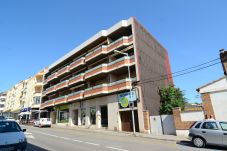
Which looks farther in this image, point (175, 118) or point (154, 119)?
point (154, 119)

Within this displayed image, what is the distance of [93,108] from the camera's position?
1149 inches

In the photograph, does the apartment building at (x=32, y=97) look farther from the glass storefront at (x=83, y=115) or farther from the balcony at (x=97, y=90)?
the balcony at (x=97, y=90)

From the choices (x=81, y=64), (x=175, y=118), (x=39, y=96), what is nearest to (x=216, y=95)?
(x=175, y=118)

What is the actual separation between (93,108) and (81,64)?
840 centimetres

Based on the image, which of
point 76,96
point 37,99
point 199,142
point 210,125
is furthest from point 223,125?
point 37,99

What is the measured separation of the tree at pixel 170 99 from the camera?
25797 mm

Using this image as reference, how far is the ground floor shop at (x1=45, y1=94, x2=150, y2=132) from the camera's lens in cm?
2305

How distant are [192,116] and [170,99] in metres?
9.15

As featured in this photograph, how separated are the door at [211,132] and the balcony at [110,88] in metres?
11.9

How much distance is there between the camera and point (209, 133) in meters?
11.4

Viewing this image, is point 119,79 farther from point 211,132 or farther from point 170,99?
point 211,132

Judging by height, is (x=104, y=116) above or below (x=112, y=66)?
below

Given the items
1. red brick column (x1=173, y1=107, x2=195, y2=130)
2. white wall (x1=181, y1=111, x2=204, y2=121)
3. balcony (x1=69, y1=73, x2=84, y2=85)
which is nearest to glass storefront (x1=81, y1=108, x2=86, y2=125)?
balcony (x1=69, y1=73, x2=84, y2=85)

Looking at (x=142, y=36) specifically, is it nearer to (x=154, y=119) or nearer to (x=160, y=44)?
(x=160, y=44)
